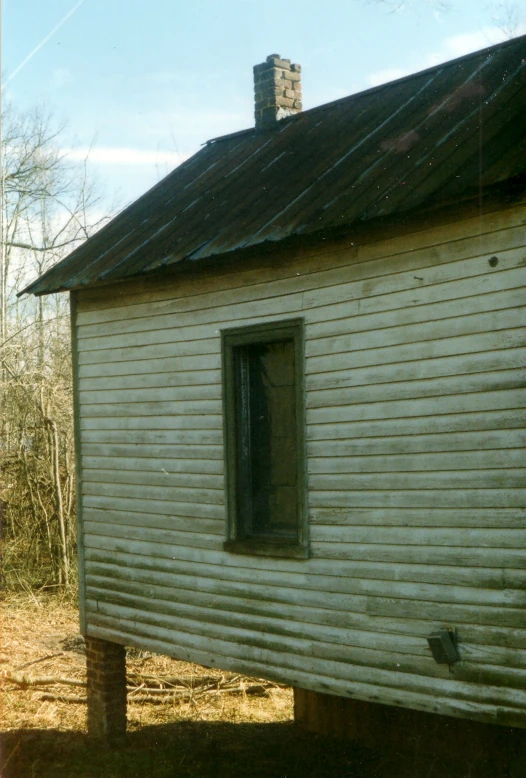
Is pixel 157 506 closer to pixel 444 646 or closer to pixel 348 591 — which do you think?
pixel 348 591

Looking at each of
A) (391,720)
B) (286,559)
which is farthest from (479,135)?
(391,720)

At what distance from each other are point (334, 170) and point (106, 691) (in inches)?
235

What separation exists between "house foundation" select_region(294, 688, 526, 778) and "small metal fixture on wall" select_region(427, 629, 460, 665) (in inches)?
86.2

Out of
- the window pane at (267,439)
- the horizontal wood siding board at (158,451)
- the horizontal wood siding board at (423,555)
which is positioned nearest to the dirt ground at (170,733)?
the horizontal wood siding board at (423,555)

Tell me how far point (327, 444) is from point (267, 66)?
A: 5772mm

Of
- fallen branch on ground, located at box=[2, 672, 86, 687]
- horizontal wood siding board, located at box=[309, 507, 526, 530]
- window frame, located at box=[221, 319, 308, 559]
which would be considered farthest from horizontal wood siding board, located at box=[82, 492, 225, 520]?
fallen branch on ground, located at box=[2, 672, 86, 687]

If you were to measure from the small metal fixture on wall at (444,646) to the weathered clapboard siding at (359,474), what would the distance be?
0.09 m

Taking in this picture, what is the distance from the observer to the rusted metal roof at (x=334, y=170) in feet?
19.1

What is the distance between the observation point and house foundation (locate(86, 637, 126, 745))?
9023mm

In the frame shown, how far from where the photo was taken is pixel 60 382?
17312 millimetres

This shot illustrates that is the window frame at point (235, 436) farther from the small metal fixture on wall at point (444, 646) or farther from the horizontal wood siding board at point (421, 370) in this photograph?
the small metal fixture on wall at point (444, 646)

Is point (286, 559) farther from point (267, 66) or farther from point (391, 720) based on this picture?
point (267, 66)

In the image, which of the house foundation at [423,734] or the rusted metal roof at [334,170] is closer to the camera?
the rusted metal roof at [334,170]

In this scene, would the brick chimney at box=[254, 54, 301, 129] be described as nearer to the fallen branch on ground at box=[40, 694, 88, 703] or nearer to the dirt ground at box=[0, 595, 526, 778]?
the dirt ground at box=[0, 595, 526, 778]
